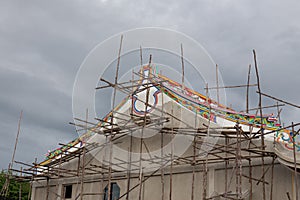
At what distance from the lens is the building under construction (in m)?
12.9

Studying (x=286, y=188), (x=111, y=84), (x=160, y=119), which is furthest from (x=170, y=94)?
(x=286, y=188)

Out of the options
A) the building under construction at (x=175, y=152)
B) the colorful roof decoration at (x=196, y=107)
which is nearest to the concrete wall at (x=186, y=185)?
the building under construction at (x=175, y=152)

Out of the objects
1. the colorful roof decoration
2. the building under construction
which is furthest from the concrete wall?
the colorful roof decoration

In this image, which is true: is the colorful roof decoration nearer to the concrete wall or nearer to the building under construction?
the building under construction

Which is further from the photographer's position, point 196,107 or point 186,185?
point 196,107

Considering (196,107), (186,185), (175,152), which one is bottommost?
(186,185)

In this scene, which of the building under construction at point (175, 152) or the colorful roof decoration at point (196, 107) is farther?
the colorful roof decoration at point (196, 107)

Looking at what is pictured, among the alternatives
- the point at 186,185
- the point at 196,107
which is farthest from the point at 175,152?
the point at 196,107

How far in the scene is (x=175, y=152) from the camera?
603 inches

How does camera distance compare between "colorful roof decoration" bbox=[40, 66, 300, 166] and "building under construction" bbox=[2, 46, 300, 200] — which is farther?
"colorful roof decoration" bbox=[40, 66, 300, 166]

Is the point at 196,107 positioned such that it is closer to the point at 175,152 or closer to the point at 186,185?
the point at 175,152

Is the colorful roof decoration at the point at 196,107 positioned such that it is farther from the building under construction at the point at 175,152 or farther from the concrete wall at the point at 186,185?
the concrete wall at the point at 186,185

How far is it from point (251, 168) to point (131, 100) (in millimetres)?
5884

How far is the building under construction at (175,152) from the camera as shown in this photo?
12930 mm
